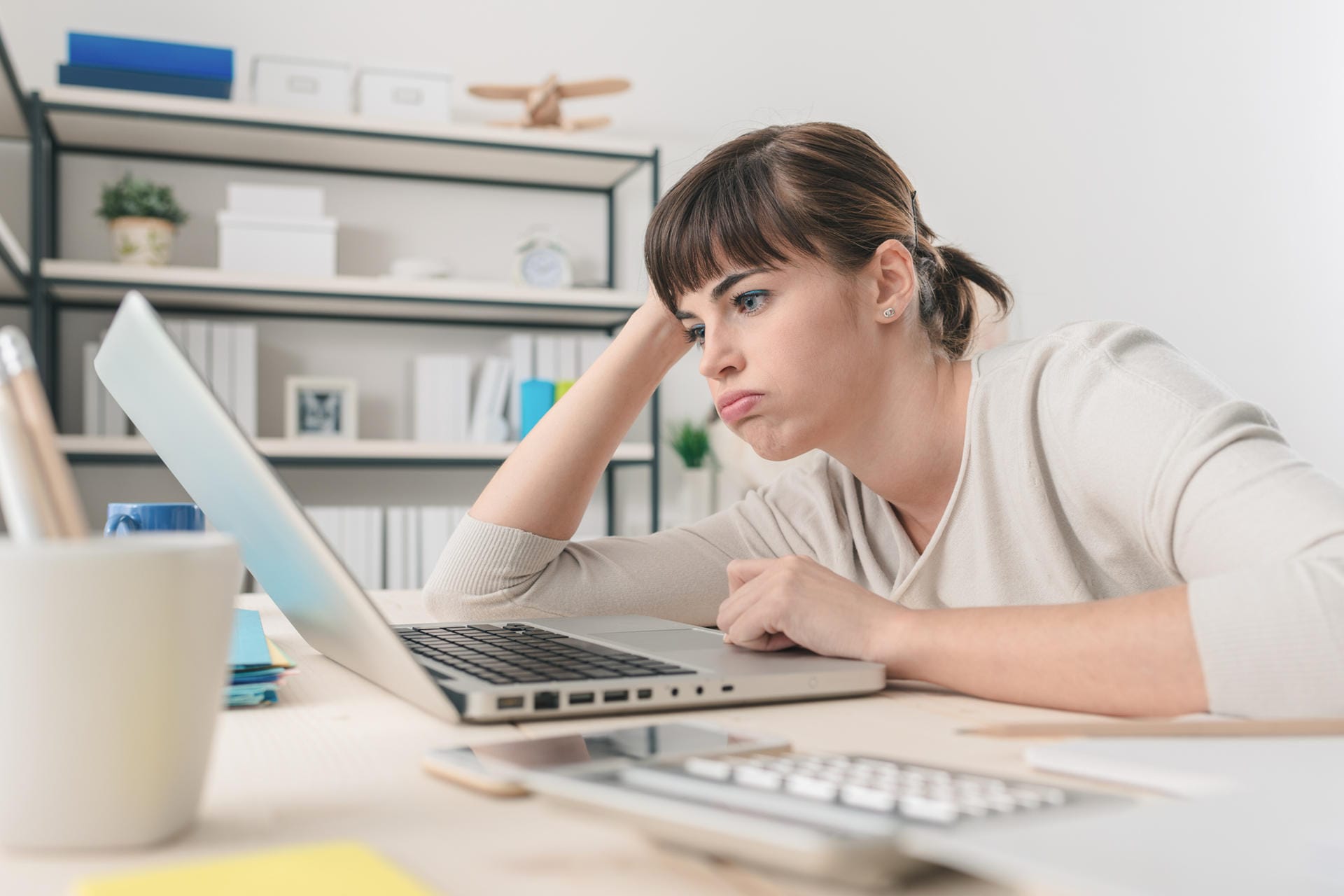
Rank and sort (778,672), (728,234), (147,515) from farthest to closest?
(728,234) → (147,515) → (778,672)

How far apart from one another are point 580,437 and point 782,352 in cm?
24

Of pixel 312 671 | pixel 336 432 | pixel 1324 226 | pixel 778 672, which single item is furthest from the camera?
pixel 1324 226

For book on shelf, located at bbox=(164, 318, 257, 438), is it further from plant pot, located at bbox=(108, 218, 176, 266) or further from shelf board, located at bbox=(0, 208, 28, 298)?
shelf board, located at bbox=(0, 208, 28, 298)

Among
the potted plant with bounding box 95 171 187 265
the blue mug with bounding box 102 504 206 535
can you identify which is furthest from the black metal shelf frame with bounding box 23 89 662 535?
the blue mug with bounding box 102 504 206 535

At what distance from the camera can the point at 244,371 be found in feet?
8.88

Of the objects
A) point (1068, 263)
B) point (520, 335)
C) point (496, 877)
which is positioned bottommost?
point (496, 877)

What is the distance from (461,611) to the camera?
44.0 inches

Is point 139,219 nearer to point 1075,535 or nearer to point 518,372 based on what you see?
point 518,372

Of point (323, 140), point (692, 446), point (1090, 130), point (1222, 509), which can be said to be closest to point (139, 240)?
point (323, 140)

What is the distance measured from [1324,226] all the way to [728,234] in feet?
9.97

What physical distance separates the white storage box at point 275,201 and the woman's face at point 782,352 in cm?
186

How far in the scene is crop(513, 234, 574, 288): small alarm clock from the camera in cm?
292

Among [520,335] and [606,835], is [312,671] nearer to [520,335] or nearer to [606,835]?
[606,835]

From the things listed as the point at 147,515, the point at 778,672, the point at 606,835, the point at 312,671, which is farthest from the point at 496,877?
the point at 147,515
